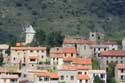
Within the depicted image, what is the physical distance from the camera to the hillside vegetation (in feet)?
378

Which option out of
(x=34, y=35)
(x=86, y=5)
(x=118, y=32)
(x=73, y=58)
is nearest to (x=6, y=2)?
(x=86, y=5)

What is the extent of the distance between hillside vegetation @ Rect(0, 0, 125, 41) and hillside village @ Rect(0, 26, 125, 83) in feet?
69.4

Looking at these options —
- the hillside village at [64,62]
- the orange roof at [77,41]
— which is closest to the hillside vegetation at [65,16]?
the orange roof at [77,41]

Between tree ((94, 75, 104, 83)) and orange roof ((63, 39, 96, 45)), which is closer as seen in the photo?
tree ((94, 75, 104, 83))

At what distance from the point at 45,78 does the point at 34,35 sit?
1429 cm

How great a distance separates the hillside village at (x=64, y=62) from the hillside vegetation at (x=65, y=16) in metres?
21.2

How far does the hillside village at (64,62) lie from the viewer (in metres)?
80.6

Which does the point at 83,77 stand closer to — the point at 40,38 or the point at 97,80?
the point at 97,80

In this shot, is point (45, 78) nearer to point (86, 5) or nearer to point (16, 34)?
point (16, 34)

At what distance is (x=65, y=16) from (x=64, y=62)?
36164 mm

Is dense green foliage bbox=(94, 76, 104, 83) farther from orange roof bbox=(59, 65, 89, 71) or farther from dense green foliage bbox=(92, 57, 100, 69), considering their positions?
dense green foliage bbox=(92, 57, 100, 69)

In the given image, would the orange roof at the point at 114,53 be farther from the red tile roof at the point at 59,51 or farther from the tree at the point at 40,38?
the tree at the point at 40,38

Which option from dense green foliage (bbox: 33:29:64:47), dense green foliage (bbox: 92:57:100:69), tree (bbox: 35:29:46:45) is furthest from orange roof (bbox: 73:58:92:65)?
tree (bbox: 35:29:46:45)

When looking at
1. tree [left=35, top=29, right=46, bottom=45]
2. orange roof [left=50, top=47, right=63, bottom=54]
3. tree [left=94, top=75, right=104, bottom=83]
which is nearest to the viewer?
tree [left=94, top=75, right=104, bottom=83]
